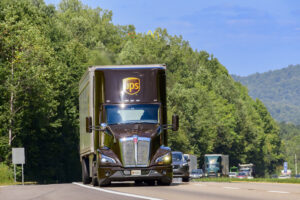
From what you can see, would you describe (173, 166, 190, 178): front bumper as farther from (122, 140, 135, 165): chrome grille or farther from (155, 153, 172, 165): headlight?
(122, 140, 135, 165): chrome grille

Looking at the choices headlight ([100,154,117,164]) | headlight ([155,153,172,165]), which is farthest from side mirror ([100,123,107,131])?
headlight ([155,153,172,165])

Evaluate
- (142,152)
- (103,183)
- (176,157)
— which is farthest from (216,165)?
(142,152)

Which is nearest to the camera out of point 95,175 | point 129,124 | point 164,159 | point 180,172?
point 164,159

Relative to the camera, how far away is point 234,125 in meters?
107

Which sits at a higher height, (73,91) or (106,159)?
(73,91)

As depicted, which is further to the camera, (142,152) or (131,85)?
(131,85)

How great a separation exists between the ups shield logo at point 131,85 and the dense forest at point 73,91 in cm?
1128

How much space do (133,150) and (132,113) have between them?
1.57 metres

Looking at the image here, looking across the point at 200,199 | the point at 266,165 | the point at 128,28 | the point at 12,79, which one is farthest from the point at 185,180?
the point at 266,165

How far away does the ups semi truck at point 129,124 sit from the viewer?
22.6 m

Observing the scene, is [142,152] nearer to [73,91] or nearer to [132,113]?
[132,113]

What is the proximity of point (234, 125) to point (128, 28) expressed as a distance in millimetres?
31270

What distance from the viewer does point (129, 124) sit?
23469 mm

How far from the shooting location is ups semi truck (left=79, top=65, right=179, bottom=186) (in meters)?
22.6
